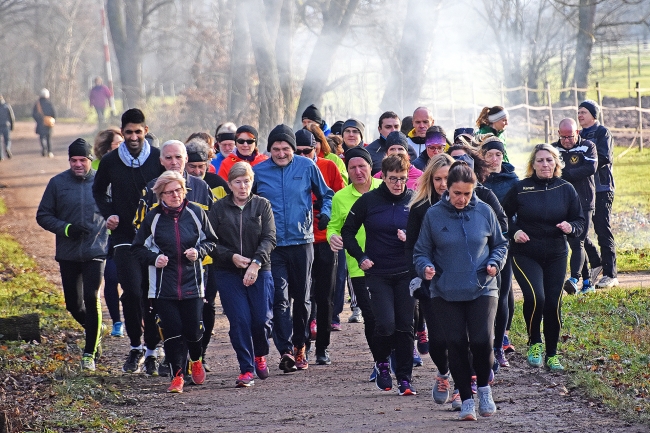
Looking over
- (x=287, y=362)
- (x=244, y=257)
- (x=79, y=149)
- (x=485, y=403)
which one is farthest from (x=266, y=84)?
(x=485, y=403)

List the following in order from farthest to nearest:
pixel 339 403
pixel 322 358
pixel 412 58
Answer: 1. pixel 412 58
2. pixel 322 358
3. pixel 339 403

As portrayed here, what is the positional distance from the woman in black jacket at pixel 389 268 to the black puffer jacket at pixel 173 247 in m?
1.19

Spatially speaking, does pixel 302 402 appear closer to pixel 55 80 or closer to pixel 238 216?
pixel 238 216

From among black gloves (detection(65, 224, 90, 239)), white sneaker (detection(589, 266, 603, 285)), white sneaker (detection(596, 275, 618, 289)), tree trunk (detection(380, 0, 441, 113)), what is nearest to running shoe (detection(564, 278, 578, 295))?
white sneaker (detection(596, 275, 618, 289))

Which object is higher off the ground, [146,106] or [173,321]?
[146,106]

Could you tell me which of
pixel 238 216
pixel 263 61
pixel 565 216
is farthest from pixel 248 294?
pixel 263 61

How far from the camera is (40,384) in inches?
328

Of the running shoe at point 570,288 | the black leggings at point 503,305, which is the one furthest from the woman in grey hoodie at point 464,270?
the running shoe at point 570,288

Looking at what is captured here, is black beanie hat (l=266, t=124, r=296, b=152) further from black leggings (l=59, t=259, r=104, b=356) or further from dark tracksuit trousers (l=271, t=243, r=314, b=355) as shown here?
black leggings (l=59, t=259, r=104, b=356)

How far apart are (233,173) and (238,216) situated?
0.35 m

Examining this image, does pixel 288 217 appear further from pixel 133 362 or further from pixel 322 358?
pixel 133 362

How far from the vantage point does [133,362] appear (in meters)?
8.94

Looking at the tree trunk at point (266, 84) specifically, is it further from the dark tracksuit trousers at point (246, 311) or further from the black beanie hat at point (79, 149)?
the dark tracksuit trousers at point (246, 311)

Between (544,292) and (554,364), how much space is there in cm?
58
